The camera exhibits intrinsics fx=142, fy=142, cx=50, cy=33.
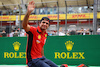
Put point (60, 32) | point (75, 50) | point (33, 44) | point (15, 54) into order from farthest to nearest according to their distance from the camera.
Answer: point (60, 32) → point (15, 54) → point (75, 50) → point (33, 44)

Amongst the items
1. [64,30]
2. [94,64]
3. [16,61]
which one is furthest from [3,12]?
[94,64]

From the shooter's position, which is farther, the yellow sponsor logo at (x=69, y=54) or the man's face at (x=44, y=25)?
the yellow sponsor logo at (x=69, y=54)

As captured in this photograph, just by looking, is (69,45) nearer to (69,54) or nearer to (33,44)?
(69,54)

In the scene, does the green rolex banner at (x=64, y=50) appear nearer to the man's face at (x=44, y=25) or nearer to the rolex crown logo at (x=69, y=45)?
the rolex crown logo at (x=69, y=45)

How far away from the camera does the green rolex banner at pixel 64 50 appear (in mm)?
6875

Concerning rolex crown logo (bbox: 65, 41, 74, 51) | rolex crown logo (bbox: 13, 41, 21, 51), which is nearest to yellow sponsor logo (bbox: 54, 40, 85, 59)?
rolex crown logo (bbox: 65, 41, 74, 51)

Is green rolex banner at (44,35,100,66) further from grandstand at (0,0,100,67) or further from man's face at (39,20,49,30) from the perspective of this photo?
man's face at (39,20,49,30)

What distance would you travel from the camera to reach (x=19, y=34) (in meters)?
7.52

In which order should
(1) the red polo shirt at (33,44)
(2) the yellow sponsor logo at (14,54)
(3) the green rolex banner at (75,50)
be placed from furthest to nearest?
(2) the yellow sponsor logo at (14,54), (3) the green rolex banner at (75,50), (1) the red polo shirt at (33,44)

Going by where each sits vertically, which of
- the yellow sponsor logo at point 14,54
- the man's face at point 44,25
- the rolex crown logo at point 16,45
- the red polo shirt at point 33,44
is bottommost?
the yellow sponsor logo at point 14,54

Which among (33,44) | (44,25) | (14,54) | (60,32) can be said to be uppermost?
(44,25)

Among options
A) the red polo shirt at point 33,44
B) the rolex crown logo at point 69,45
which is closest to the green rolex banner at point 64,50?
the rolex crown logo at point 69,45

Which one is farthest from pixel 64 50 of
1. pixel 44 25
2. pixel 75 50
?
pixel 44 25

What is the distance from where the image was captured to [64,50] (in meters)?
7.00
